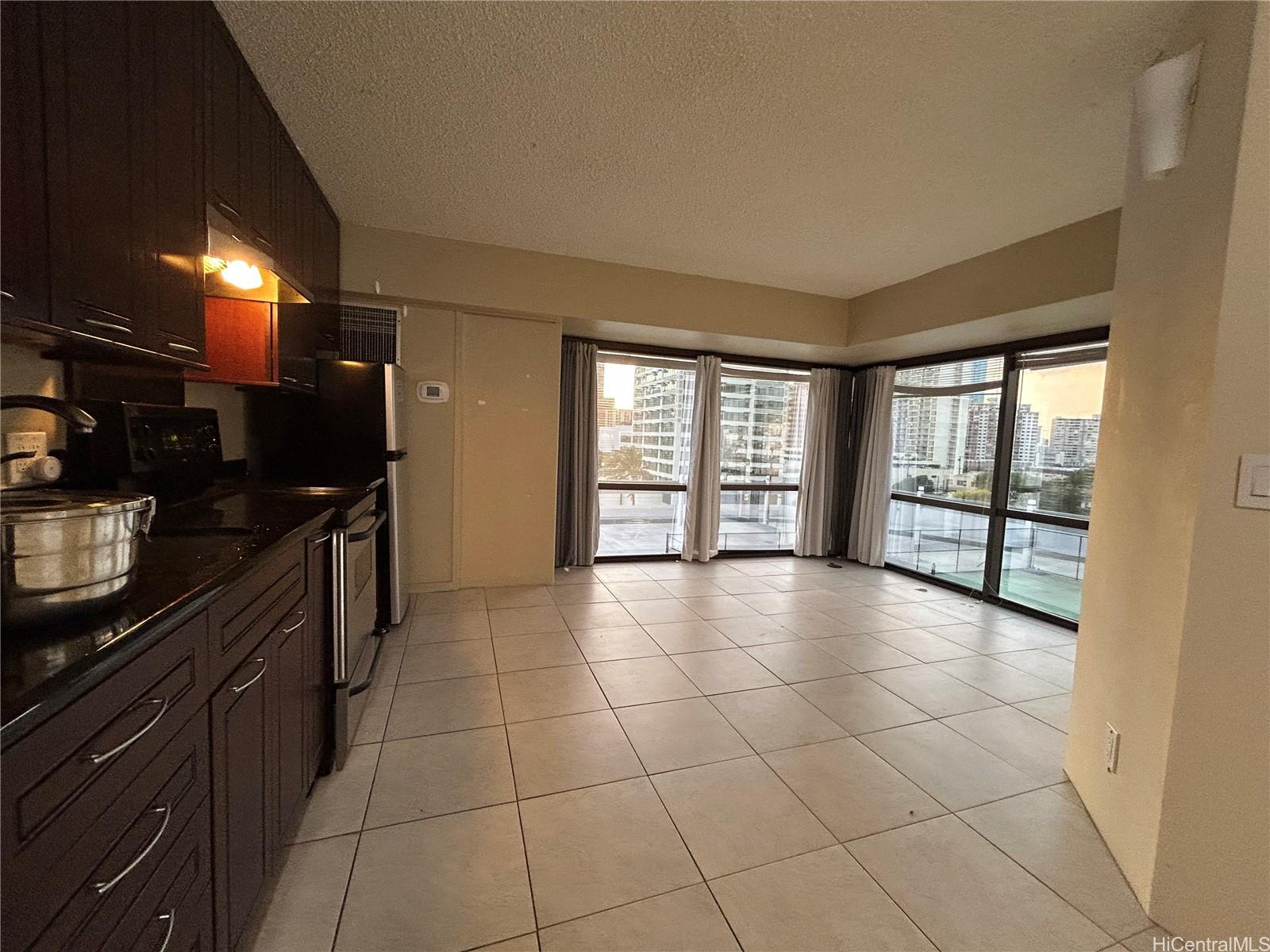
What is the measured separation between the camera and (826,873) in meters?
1.46

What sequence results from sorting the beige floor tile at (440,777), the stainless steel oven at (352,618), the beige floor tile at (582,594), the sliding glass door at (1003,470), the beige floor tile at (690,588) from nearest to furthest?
the beige floor tile at (440,777), the stainless steel oven at (352,618), the sliding glass door at (1003,470), the beige floor tile at (582,594), the beige floor tile at (690,588)

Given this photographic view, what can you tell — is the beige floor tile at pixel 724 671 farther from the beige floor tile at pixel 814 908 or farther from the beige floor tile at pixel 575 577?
the beige floor tile at pixel 575 577

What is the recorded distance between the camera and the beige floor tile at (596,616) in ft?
10.8

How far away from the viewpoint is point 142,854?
2.51 feet

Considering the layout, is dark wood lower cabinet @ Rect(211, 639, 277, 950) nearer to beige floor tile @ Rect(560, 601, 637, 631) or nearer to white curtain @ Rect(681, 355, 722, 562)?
beige floor tile @ Rect(560, 601, 637, 631)

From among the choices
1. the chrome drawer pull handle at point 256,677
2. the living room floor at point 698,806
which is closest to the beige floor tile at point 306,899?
the living room floor at point 698,806

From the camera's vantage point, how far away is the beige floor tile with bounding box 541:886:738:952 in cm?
123

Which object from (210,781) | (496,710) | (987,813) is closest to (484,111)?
(210,781)

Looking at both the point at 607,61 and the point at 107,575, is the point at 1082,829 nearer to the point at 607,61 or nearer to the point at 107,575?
the point at 107,575

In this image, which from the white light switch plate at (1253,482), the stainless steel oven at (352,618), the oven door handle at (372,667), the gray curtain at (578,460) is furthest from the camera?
the gray curtain at (578,460)

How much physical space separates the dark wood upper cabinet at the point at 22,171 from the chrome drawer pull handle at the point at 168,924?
44.7 inches

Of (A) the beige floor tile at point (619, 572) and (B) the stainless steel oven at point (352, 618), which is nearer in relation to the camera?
(B) the stainless steel oven at point (352, 618)

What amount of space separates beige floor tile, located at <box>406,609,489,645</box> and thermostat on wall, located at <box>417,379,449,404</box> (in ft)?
4.98

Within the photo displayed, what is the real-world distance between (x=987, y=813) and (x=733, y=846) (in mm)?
955
